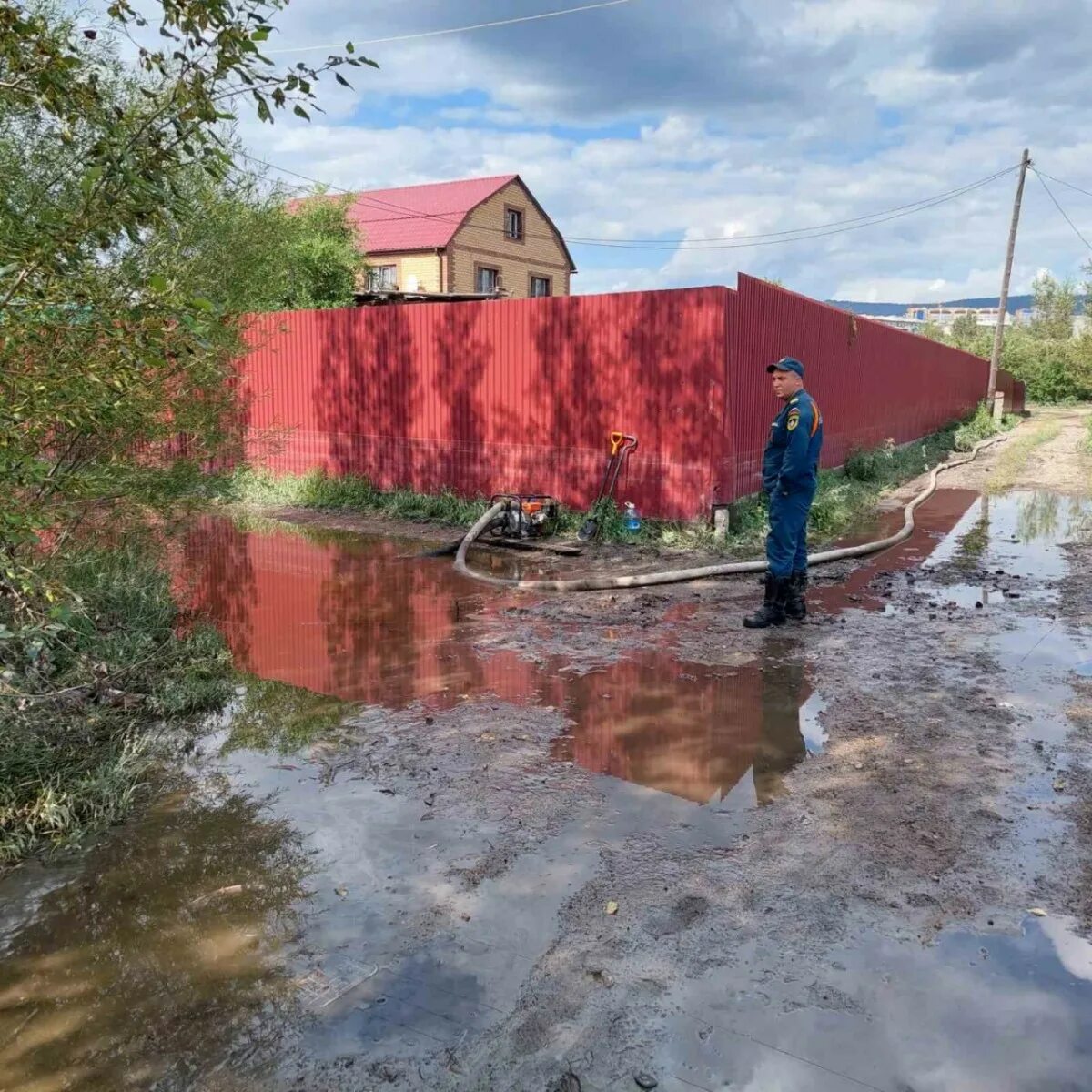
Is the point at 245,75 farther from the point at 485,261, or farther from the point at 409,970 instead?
the point at 485,261

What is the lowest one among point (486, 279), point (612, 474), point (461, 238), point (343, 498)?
point (343, 498)

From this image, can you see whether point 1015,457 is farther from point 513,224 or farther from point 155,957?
point 513,224

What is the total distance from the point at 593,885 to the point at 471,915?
45cm

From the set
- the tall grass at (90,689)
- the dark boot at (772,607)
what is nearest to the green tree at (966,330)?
the dark boot at (772,607)

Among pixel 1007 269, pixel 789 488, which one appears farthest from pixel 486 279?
pixel 789 488

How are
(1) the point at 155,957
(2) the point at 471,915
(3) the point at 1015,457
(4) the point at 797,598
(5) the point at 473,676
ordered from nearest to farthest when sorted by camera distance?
(1) the point at 155,957, (2) the point at 471,915, (5) the point at 473,676, (4) the point at 797,598, (3) the point at 1015,457

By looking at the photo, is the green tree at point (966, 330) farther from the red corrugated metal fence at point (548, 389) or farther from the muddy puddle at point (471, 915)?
the muddy puddle at point (471, 915)

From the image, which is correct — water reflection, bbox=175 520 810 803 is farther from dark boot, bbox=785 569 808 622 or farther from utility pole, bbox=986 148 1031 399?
utility pole, bbox=986 148 1031 399

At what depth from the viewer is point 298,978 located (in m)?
2.69

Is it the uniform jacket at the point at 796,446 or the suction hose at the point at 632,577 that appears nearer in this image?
the uniform jacket at the point at 796,446

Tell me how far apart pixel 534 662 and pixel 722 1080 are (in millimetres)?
3531

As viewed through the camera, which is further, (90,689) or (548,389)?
(548,389)

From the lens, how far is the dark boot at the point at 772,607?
254 inches

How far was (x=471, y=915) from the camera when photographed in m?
2.99
